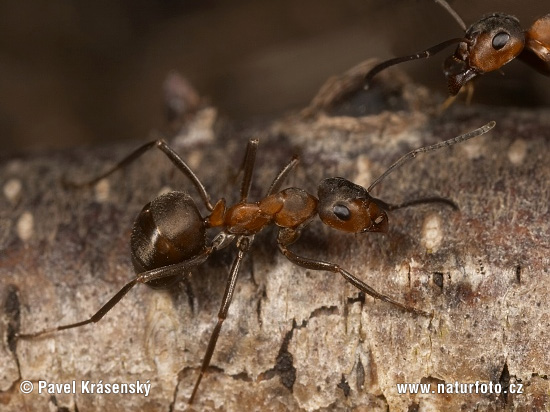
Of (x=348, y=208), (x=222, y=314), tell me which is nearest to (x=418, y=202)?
(x=348, y=208)

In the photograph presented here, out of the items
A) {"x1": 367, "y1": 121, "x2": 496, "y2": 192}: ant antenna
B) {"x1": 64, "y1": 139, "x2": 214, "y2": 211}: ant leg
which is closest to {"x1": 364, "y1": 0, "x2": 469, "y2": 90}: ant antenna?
{"x1": 367, "y1": 121, "x2": 496, "y2": 192}: ant antenna

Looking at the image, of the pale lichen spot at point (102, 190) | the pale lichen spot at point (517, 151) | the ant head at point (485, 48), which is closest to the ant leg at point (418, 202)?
the pale lichen spot at point (517, 151)

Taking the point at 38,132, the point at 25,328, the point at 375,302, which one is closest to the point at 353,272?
the point at 375,302

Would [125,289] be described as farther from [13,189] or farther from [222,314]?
[13,189]

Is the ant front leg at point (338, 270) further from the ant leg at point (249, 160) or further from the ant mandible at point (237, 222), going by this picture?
the ant leg at point (249, 160)

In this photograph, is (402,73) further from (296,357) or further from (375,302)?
(296,357)

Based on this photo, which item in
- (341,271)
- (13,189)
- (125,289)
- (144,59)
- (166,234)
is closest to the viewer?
(341,271)
